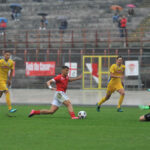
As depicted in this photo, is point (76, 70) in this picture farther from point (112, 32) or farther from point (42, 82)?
point (112, 32)

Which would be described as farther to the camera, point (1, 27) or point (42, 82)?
point (1, 27)

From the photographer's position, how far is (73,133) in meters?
9.76

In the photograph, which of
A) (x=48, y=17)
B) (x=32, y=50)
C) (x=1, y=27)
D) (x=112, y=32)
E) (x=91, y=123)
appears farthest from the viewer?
Answer: (x=48, y=17)

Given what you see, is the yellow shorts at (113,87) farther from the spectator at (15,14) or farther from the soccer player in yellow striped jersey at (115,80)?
the spectator at (15,14)

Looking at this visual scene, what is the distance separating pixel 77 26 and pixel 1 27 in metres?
6.51

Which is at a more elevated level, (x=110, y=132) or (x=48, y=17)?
(x=48, y=17)

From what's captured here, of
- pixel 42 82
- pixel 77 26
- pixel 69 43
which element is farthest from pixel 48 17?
pixel 42 82

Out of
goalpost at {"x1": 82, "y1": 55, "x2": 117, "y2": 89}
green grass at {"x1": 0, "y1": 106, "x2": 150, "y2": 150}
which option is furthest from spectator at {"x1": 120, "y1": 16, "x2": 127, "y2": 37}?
green grass at {"x1": 0, "y1": 106, "x2": 150, "y2": 150}

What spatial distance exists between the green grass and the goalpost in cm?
1645

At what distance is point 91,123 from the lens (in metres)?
11.7

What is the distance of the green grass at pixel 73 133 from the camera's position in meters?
8.26

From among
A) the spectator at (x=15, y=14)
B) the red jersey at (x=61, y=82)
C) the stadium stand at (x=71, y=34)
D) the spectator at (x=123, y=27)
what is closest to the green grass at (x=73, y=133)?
the red jersey at (x=61, y=82)

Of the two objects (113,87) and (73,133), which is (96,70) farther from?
(73,133)

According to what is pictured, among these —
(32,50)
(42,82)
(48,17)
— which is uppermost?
(48,17)
